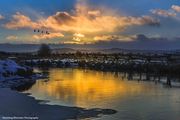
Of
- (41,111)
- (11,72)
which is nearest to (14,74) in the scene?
(11,72)

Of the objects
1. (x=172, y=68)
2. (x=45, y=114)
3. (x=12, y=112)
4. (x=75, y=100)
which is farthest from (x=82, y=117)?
(x=172, y=68)

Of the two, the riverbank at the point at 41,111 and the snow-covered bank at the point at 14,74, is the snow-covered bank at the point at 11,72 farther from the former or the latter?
the riverbank at the point at 41,111

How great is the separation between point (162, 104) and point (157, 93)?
24.7 ft

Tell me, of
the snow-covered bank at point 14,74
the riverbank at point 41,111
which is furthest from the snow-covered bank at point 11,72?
the riverbank at point 41,111

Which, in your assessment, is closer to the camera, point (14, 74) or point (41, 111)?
point (41, 111)

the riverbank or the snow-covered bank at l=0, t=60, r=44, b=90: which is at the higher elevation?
the snow-covered bank at l=0, t=60, r=44, b=90

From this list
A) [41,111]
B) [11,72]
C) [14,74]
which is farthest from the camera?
[14,74]

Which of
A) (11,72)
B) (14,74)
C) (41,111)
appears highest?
(11,72)

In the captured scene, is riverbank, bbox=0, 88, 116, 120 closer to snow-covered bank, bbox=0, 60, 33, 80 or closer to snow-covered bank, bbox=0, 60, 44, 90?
snow-covered bank, bbox=0, 60, 44, 90

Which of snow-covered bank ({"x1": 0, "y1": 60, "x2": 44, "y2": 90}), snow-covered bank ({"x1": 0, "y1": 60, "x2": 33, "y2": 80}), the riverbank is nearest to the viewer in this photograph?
the riverbank

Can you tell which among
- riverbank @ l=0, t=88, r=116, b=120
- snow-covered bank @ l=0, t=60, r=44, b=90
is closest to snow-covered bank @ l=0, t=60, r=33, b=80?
snow-covered bank @ l=0, t=60, r=44, b=90

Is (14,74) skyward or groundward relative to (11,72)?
groundward

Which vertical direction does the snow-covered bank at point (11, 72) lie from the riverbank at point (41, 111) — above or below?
above

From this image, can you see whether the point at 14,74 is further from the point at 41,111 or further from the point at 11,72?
the point at 41,111
